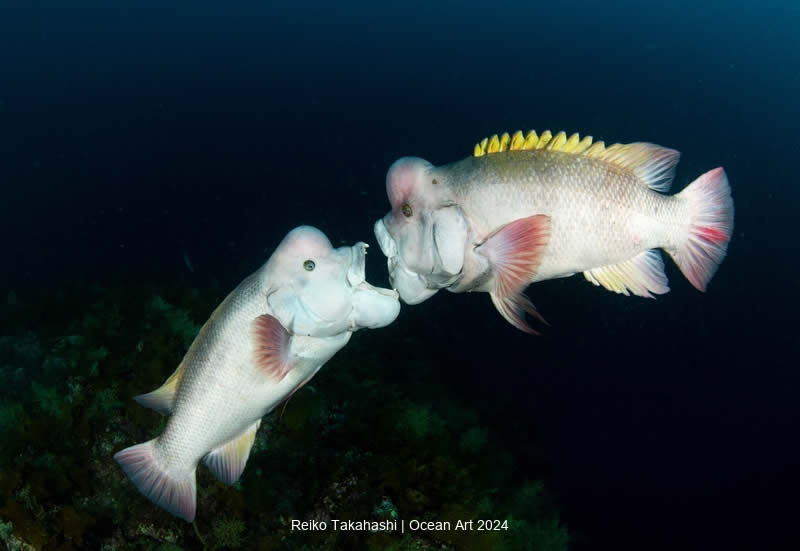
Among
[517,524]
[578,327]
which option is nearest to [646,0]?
[578,327]

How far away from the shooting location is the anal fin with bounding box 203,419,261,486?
3.09 m

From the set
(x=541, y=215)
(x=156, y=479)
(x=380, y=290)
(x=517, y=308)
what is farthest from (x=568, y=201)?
(x=156, y=479)

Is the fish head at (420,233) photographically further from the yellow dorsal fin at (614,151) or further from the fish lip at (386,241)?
the yellow dorsal fin at (614,151)

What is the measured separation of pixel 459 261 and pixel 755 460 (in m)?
10.7

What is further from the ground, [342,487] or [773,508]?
[342,487]

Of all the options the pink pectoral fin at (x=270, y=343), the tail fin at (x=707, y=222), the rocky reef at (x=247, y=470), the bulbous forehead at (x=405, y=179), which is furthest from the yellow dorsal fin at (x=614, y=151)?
the rocky reef at (x=247, y=470)

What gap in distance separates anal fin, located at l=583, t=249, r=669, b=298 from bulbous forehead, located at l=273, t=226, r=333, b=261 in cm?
150

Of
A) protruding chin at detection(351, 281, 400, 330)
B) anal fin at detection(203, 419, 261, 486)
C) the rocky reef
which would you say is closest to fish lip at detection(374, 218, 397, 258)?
protruding chin at detection(351, 281, 400, 330)

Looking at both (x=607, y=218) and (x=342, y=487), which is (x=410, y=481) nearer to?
(x=342, y=487)

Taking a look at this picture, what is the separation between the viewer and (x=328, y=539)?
389cm

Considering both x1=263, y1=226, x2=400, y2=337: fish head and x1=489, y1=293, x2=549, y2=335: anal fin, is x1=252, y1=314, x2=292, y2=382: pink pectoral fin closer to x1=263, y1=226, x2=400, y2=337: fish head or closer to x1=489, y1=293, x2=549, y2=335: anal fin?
x1=263, y1=226, x2=400, y2=337: fish head

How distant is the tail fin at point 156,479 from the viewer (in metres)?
2.98

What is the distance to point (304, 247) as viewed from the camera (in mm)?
2773

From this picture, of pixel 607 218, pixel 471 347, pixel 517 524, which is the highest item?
pixel 607 218
